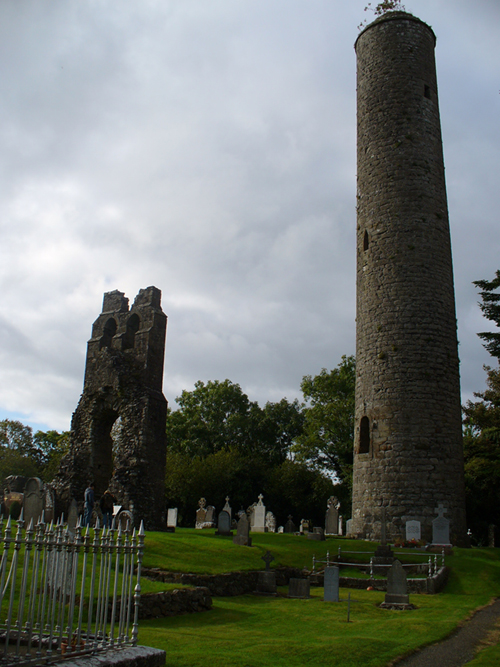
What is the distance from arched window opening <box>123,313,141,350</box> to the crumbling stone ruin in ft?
0.14

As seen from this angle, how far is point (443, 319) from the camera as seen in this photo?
20516 mm

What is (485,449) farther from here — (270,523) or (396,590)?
(396,590)

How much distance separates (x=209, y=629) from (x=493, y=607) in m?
6.32

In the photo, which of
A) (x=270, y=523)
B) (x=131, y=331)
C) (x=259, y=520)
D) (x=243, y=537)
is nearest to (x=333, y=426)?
(x=270, y=523)

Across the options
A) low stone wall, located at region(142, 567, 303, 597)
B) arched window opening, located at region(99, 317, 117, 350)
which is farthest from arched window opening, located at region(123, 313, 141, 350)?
low stone wall, located at region(142, 567, 303, 597)

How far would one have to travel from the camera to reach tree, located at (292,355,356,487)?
3841 cm

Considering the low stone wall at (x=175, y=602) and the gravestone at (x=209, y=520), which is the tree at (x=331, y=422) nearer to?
the gravestone at (x=209, y=520)

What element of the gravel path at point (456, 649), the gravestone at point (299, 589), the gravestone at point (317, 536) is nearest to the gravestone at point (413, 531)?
the gravestone at point (317, 536)

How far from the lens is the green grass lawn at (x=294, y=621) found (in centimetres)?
689

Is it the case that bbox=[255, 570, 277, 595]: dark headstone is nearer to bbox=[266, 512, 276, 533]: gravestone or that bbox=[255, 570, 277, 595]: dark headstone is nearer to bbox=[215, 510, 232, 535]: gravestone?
bbox=[215, 510, 232, 535]: gravestone

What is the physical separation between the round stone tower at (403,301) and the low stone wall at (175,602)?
10.0 m

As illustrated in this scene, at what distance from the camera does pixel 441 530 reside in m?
17.0

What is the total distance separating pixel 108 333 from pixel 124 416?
15.7 ft

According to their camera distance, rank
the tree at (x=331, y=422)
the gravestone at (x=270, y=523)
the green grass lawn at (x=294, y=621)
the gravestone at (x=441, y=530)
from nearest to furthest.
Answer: the green grass lawn at (x=294, y=621), the gravestone at (x=441, y=530), the gravestone at (x=270, y=523), the tree at (x=331, y=422)
